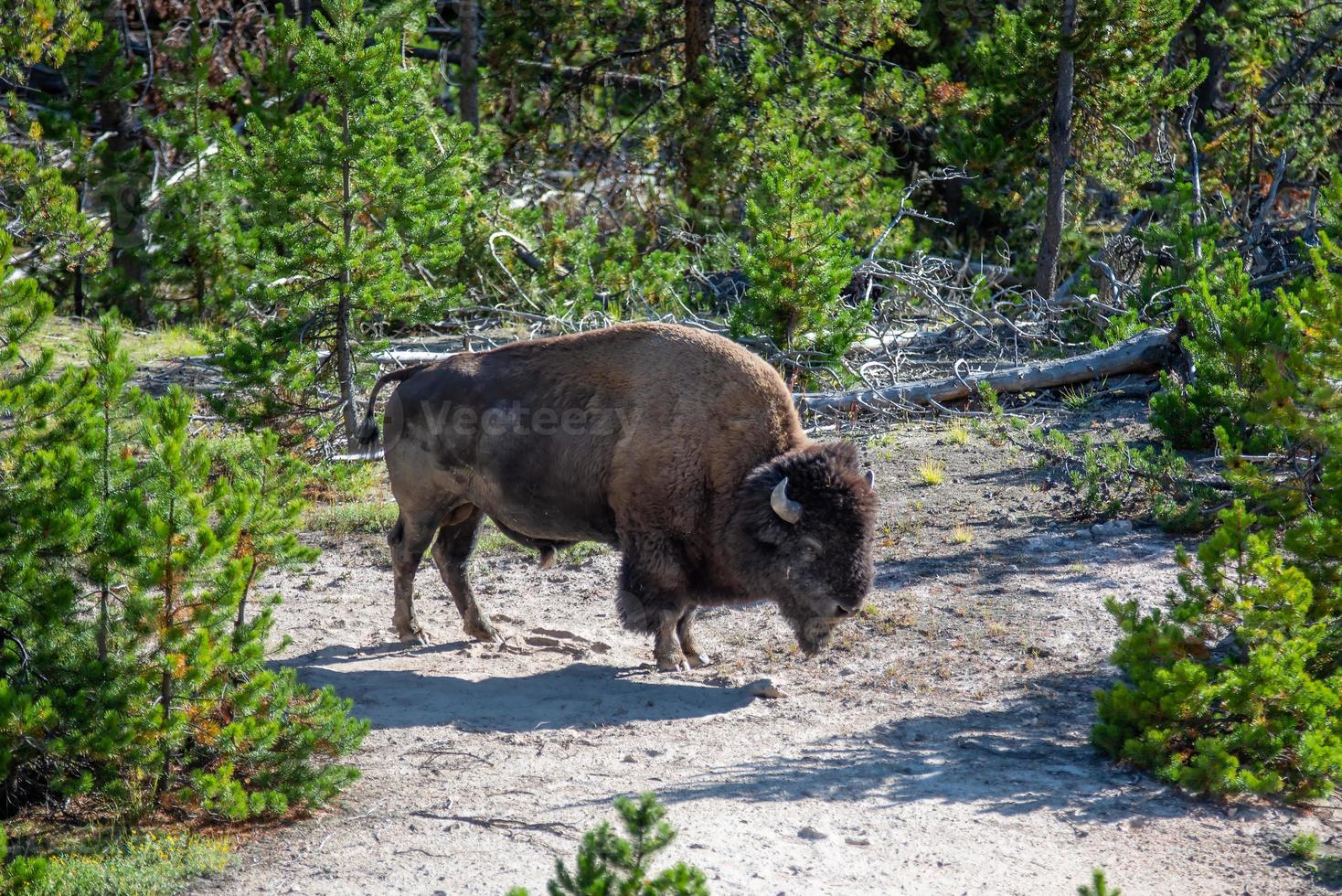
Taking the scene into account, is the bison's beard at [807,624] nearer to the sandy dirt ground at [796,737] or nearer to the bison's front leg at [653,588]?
the sandy dirt ground at [796,737]

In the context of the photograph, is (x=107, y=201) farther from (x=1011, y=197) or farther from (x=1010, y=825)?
(x=1010, y=825)

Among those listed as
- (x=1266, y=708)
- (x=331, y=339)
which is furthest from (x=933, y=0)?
(x=1266, y=708)

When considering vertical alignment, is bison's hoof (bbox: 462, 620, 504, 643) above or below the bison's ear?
below

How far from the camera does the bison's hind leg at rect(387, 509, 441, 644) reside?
328 inches

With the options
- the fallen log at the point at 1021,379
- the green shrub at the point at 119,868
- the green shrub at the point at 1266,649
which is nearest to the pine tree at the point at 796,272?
the fallen log at the point at 1021,379

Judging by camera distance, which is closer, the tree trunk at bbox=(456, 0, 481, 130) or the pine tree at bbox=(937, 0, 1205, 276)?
the pine tree at bbox=(937, 0, 1205, 276)

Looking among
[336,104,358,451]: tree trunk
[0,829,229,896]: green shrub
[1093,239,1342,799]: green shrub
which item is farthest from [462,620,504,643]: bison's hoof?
[1093,239,1342,799]: green shrub

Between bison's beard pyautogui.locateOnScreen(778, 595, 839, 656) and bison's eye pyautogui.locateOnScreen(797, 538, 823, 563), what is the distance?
0.25 meters

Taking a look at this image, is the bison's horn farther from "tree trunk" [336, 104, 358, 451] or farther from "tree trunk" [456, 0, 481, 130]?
"tree trunk" [456, 0, 481, 130]

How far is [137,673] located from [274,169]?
601 centimetres

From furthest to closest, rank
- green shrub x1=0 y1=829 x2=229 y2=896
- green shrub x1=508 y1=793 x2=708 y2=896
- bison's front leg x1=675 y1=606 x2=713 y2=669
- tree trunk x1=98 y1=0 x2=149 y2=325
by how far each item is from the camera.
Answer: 1. tree trunk x1=98 y1=0 x2=149 y2=325
2. bison's front leg x1=675 y1=606 x2=713 y2=669
3. green shrub x1=0 y1=829 x2=229 y2=896
4. green shrub x1=508 y1=793 x2=708 y2=896

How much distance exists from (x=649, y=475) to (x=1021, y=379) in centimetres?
564

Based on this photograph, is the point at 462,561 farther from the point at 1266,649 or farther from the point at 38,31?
the point at 38,31

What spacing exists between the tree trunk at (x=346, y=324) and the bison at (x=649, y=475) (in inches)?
113
